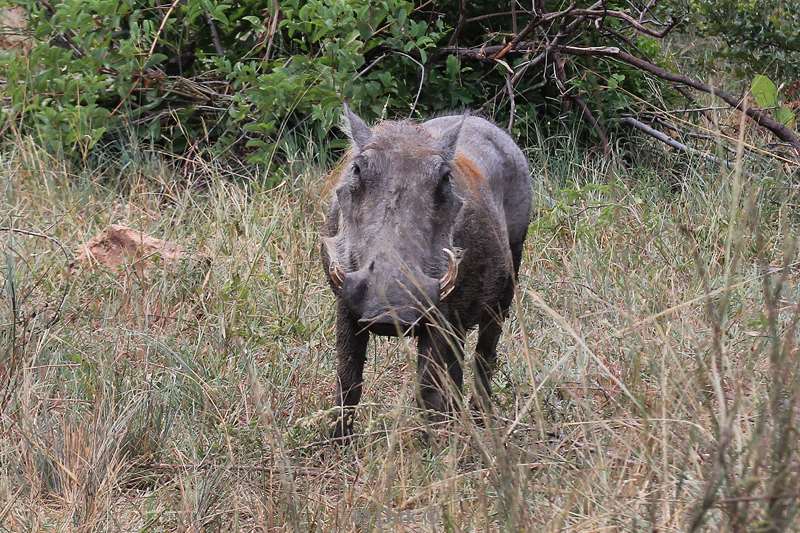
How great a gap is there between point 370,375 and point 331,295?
0.75 metres

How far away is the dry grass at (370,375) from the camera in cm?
236

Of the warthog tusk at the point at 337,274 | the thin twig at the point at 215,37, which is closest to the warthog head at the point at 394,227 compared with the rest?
the warthog tusk at the point at 337,274

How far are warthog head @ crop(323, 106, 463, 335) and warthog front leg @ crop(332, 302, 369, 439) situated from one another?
188mm

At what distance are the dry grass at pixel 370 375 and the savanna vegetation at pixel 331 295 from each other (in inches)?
0.7

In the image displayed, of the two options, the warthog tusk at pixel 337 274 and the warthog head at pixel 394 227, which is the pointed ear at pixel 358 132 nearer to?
the warthog head at pixel 394 227

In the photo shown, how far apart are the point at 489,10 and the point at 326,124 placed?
165cm

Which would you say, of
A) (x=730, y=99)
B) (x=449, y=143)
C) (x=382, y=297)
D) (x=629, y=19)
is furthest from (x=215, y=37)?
(x=382, y=297)

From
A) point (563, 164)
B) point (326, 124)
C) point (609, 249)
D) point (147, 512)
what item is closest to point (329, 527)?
point (147, 512)

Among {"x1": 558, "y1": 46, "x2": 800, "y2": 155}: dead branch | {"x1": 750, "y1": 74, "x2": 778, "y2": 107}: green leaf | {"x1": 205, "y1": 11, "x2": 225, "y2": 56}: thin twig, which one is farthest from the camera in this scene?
{"x1": 205, "y1": 11, "x2": 225, "y2": 56}: thin twig

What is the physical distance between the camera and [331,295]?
496cm

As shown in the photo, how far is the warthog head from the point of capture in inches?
123

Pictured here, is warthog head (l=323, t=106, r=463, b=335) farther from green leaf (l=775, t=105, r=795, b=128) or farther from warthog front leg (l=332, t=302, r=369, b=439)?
green leaf (l=775, t=105, r=795, b=128)

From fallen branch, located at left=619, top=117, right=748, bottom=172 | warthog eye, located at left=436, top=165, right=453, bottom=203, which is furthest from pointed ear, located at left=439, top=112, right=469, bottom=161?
fallen branch, located at left=619, top=117, right=748, bottom=172

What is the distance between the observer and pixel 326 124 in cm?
594
